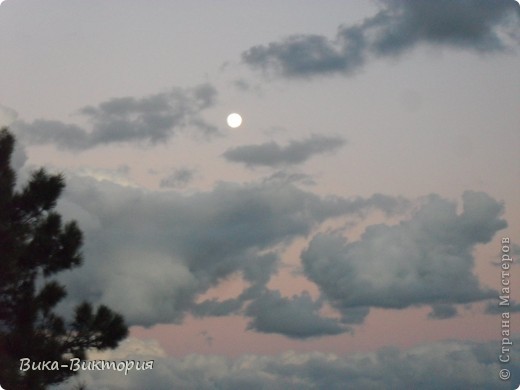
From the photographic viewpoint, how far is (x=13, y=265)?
14.5 m

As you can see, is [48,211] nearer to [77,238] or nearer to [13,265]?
[77,238]

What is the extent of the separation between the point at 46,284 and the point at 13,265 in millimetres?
1601

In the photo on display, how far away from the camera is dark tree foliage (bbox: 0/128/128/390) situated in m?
14.8

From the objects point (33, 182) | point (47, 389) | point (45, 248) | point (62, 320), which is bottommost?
point (47, 389)

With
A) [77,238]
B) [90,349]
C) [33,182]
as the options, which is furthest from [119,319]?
[33,182]

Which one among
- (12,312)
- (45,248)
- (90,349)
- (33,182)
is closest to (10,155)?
(33,182)

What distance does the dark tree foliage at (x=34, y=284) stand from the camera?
14.8 metres

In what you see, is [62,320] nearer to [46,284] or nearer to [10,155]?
[46,284]

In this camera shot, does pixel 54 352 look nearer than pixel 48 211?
Yes

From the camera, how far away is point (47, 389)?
48.7 ft

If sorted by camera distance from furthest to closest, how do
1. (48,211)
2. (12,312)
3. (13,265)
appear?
(48,211) < (12,312) < (13,265)

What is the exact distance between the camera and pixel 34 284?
15930 mm

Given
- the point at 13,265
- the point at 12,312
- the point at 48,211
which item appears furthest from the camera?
the point at 48,211

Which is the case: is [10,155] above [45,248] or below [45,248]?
above
